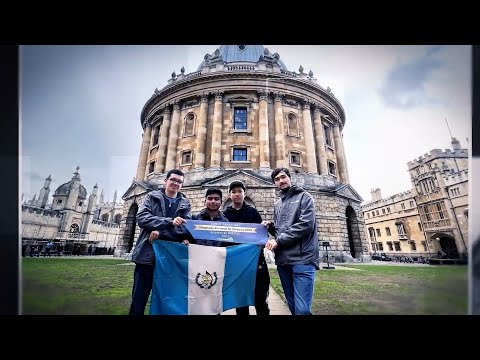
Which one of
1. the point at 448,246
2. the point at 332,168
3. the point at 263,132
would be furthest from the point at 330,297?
the point at 332,168

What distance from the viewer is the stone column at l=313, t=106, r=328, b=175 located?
20281 mm

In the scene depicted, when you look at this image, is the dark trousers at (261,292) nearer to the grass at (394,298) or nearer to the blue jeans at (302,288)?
the blue jeans at (302,288)

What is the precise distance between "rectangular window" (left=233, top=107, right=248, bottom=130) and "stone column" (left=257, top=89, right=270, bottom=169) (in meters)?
1.28

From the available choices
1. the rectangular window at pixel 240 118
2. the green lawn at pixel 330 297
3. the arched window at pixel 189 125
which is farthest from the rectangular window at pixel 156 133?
the green lawn at pixel 330 297

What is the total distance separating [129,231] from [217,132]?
11.4 meters

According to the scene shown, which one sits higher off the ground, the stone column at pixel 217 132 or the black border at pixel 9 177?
the stone column at pixel 217 132

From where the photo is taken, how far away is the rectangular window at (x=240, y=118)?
65.5 ft

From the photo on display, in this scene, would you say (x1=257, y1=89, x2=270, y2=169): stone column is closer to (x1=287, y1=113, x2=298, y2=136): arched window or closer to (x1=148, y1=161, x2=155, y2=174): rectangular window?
(x1=287, y1=113, x2=298, y2=136): arched window

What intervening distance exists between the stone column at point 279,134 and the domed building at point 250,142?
8cm

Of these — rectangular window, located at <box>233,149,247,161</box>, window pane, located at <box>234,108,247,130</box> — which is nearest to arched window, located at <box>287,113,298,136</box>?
window pane, located at <box>234,108,247,130</box>
